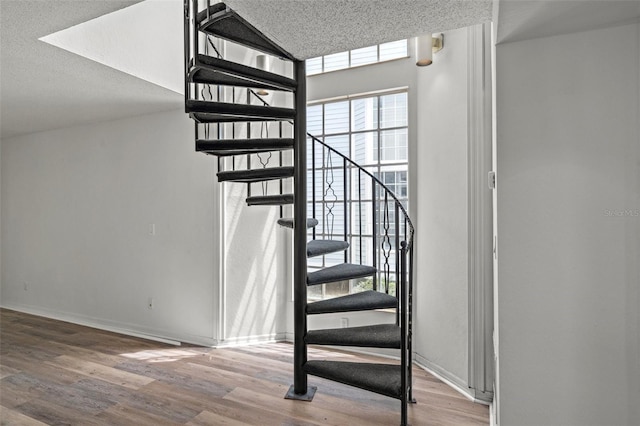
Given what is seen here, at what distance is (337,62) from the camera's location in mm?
3365

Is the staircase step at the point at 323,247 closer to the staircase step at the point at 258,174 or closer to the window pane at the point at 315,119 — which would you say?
the staircase step at the point at 258,174

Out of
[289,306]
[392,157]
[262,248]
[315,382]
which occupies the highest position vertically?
[392,157]

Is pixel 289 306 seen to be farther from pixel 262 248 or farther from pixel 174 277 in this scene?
pixel 174 277

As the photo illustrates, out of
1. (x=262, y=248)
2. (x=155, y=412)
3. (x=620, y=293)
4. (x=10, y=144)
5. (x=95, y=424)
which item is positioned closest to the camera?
(x=620, y=293)

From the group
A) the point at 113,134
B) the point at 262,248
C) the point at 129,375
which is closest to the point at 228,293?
the point at 262,248

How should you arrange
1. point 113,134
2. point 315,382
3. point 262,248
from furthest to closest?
point 113,134 → point 262,248 → point 315,382

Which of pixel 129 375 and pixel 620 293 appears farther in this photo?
pixel 129 375

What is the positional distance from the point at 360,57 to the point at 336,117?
1.85 feet

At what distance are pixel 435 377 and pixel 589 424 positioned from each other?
1.38 metres

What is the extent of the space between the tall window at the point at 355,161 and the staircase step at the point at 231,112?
70 centimetres

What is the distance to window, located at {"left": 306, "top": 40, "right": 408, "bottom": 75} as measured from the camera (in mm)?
3104

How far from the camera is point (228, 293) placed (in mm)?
3332

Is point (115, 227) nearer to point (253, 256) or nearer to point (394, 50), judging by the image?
point (253, 256)

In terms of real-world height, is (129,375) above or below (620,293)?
below
